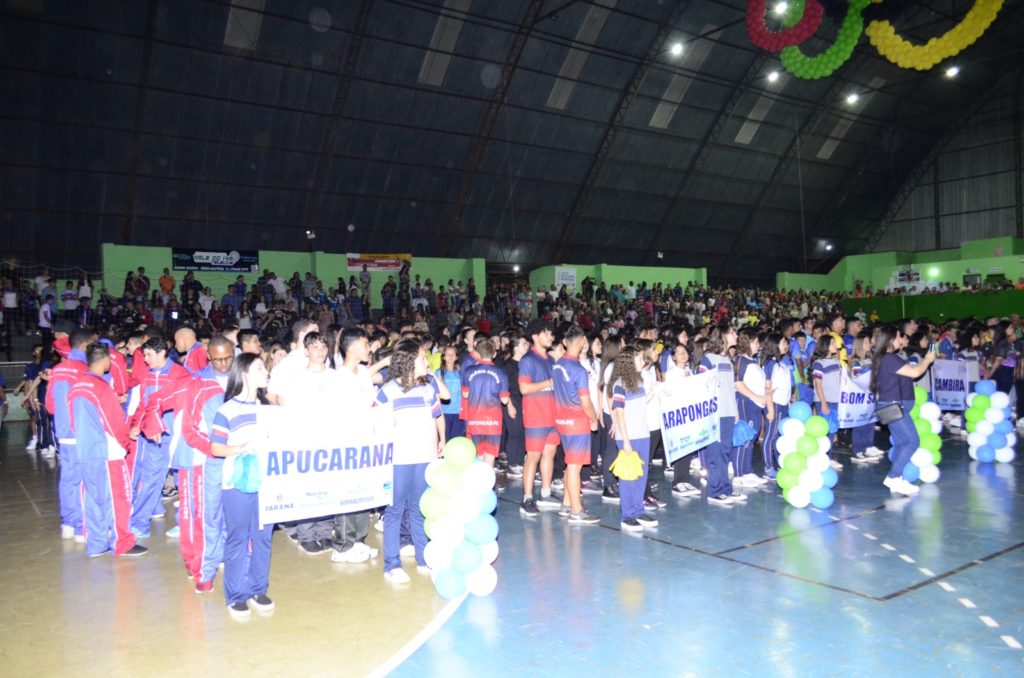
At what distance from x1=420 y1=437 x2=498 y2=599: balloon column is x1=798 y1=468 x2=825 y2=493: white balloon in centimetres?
373

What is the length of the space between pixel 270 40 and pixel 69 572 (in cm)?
1985

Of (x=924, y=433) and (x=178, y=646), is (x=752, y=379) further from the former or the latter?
(x=178, y=646)

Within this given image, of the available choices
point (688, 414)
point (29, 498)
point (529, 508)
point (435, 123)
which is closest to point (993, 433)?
point (688, 414)

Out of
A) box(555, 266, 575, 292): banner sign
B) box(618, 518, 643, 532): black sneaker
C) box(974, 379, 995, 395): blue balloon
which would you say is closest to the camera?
box(618, 518, 643, 532): black sneaker

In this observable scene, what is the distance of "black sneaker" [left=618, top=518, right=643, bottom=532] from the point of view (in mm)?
7234

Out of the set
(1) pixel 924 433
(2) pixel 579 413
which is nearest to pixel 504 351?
(2) pixel 579 413

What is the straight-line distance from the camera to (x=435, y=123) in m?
26.6

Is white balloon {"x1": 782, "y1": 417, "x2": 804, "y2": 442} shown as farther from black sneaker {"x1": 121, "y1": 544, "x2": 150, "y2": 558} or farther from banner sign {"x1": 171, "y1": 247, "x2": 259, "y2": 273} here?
banner sign {"x1": 171, "y1": 247, "x2": 259, "y2": 273}

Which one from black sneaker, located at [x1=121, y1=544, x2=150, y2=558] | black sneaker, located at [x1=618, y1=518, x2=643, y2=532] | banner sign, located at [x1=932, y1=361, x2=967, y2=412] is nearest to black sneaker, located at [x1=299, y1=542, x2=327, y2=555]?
black sneaker, located at [x1=121, y1=544, x2=150, y2=558]

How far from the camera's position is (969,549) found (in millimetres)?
6395

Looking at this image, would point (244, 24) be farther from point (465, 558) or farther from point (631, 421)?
point (465, 558)

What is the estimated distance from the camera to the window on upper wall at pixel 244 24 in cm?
2166

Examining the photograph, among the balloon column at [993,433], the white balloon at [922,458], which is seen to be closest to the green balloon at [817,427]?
the white balloon at [922,458]

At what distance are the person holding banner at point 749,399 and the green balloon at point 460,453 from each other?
13.5 ft
